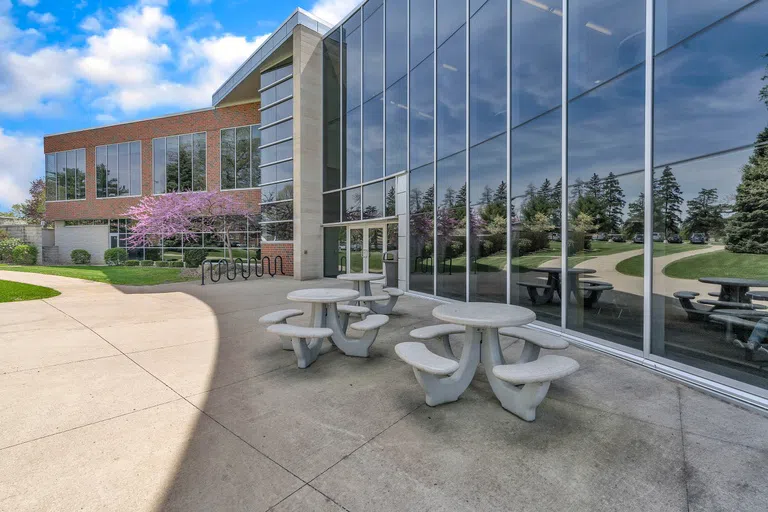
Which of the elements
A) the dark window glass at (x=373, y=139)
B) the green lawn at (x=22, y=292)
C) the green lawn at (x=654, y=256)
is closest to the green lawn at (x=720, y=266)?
the green lawn at (x=654, y=256)

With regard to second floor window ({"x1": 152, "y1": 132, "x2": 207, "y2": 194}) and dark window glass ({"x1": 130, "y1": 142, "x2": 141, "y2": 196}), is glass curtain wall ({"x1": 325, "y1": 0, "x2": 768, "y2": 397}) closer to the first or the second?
second floor window ({"x1": 152, "y1": 132, "x2": 207, "y2": 194})

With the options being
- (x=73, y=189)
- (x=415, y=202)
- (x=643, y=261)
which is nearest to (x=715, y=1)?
(x=643, y=261)

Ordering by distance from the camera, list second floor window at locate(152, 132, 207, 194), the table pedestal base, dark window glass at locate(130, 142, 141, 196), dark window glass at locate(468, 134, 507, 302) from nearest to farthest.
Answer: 1. the table pedestal base
2. dark window glass at locate(468, 134, 507, 302)
3. second floor window at locate(152, 132, 207, 194)
4. dark window glass at locate(130, 142, 141, 196)

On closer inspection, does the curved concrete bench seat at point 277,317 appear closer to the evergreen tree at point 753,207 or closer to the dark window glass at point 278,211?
the evergreen tree at point 753,207

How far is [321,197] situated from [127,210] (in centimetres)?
1790

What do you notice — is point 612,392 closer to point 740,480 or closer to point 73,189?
point 740,480

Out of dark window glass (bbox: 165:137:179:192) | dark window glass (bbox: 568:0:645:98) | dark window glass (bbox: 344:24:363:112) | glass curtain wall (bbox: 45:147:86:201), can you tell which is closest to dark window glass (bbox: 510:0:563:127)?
dark window glass (bbox: 568:0:645:98)

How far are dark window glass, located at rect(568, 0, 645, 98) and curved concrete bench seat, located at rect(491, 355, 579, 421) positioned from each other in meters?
4.42

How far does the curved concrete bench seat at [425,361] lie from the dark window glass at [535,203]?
146 inches

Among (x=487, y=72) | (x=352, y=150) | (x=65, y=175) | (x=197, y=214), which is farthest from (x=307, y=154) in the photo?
(x=65, y=175)

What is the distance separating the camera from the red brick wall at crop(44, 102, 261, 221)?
22.0 metres

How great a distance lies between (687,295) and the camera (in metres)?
4.35

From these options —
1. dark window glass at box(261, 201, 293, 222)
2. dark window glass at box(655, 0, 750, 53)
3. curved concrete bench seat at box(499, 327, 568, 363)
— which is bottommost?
curved concrete bench seat at box(499, 327, 568, 363)

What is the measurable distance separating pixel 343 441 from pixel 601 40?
641 centimetres
